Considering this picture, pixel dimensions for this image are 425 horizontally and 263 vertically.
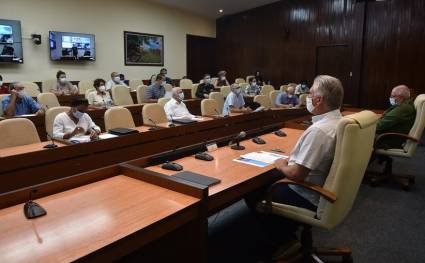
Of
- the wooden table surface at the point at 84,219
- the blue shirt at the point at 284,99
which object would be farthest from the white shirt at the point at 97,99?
the wooden table surface at the point at 84,219

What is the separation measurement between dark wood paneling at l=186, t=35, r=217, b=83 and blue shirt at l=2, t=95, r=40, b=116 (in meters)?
7.43

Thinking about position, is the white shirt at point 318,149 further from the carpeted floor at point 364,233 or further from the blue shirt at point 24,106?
the blue shirt at point 24,106

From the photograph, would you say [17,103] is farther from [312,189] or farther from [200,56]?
[200,56]

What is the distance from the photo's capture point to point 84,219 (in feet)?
5.04

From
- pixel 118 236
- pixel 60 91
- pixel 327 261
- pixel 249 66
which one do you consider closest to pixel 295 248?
pixel 327 261

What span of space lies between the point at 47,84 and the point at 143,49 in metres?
3.21

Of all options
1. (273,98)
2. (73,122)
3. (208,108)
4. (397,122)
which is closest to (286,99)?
(273,98)

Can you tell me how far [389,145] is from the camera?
4059mm

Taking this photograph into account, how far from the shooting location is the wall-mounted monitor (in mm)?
7152

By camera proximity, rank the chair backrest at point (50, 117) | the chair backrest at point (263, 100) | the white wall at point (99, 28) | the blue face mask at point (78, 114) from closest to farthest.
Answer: the blue face mask at point (78, 114) → the chair backrest at point (50, 117) → the chair backrest at point (263, 100) → the white wall at point (99, 28)

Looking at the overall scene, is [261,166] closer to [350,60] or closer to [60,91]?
[60,91]

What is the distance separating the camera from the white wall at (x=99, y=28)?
25.0ft

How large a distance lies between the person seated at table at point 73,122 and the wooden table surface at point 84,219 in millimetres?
1869

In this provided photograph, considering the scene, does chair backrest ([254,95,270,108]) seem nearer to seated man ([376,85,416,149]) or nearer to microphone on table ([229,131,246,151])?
seated man ([376,85,416,149])
